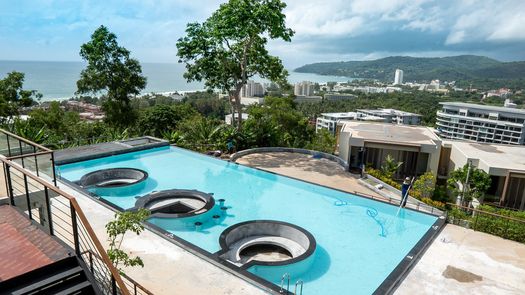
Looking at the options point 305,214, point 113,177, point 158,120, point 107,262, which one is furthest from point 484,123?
point 107,262

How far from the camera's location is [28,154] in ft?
20.4

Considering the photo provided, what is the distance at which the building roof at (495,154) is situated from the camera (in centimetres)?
1638

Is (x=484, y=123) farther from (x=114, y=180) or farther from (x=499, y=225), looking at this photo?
(x=114, y=180)

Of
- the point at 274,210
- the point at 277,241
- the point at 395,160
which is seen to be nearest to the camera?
the point at 277,241

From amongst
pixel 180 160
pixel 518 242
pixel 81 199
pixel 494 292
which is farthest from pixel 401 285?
pixel 180 160

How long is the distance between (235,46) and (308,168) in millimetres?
8506

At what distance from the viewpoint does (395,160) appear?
19703 millimetres

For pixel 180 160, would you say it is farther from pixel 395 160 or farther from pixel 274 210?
pixel 395 160

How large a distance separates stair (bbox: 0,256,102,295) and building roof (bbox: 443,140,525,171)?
17.7 meters

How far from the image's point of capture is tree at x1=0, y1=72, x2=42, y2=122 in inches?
813

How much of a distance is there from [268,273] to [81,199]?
6647 mm

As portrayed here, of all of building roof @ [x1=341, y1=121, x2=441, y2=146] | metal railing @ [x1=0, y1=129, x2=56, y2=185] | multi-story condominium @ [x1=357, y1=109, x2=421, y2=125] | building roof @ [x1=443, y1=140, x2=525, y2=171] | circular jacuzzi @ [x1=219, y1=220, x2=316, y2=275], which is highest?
metal railing @ [x1=0, y1=129, x2=56, y2=185]

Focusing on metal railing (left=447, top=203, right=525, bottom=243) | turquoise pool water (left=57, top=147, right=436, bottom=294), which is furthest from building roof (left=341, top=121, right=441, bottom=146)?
metal railing (left=447, top=203, right=525, bottom=243)

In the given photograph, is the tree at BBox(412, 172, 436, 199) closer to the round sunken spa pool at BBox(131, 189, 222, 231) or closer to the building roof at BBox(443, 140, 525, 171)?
the building roof at BBox(443, 140, 525, 171)
